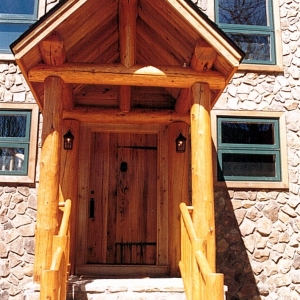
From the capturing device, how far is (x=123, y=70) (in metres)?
5.52

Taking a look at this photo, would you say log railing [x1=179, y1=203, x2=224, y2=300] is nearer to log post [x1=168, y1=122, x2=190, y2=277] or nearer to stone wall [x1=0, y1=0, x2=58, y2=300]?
log post [x1=168, y1=122, x2=190, y2=277]

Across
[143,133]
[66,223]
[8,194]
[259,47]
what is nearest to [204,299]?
[66,223]

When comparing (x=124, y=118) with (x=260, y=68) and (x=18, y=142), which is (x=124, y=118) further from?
(x=260, y=68)

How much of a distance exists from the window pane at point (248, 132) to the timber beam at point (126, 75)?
8.43ft

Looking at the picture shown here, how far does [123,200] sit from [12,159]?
Answer: 2.10 meters

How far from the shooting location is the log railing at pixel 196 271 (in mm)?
4121

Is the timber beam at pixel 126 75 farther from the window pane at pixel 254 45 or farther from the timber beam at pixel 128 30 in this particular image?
the window pane at pixel 254 45

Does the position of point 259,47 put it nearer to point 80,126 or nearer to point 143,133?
point 143,133

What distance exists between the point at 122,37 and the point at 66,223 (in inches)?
100

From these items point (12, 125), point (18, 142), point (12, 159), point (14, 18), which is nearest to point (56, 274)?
point (12, 159)

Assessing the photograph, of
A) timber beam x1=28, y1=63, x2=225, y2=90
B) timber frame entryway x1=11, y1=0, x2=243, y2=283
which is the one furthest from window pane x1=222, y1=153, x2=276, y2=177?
timber beam x1=28, y1=63, x2=225, y2=90

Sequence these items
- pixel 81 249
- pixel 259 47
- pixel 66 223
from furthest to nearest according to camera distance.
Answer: pixel 259 47, pixel 81 249, pixel 66 223

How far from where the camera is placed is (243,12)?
28.5 ft

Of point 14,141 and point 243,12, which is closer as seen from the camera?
point 14,141
